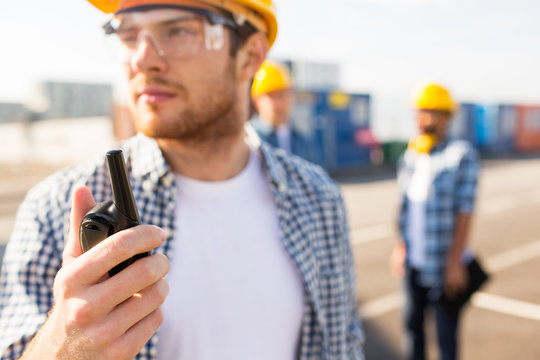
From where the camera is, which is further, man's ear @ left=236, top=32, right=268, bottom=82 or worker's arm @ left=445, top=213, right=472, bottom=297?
worker's arm @ left=445, top=213, right=472, bottom=297

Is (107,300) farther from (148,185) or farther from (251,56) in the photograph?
(251,56)

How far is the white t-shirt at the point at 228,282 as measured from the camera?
51.0 inches

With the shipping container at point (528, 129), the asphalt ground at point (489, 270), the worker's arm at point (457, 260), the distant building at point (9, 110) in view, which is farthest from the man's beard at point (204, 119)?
the distant building at point (9, 110)

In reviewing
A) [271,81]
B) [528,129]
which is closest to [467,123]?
[528,129]

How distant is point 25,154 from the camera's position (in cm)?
2505

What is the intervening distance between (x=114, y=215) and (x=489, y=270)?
6402 millimetres

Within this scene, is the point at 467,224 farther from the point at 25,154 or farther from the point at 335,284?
the point at 25,154

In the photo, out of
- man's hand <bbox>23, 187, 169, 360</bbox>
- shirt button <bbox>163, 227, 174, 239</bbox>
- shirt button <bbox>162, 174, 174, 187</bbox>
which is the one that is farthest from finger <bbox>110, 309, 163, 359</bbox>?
shirt button <bbox>162, 174, 174, 187</bbox>

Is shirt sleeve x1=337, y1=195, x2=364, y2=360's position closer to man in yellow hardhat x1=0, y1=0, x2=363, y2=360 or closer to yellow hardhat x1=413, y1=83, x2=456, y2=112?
man in yellow hardhat x1=0, y1=0, x2=363, y2=360

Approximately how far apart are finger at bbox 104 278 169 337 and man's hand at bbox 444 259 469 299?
117 inches

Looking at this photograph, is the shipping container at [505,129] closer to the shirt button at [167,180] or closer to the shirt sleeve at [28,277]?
the shirt button at [167,180]

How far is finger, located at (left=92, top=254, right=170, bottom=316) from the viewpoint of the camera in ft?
2.46

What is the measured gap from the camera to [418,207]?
351 centimetres

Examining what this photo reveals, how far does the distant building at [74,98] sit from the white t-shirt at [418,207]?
38983 mm
